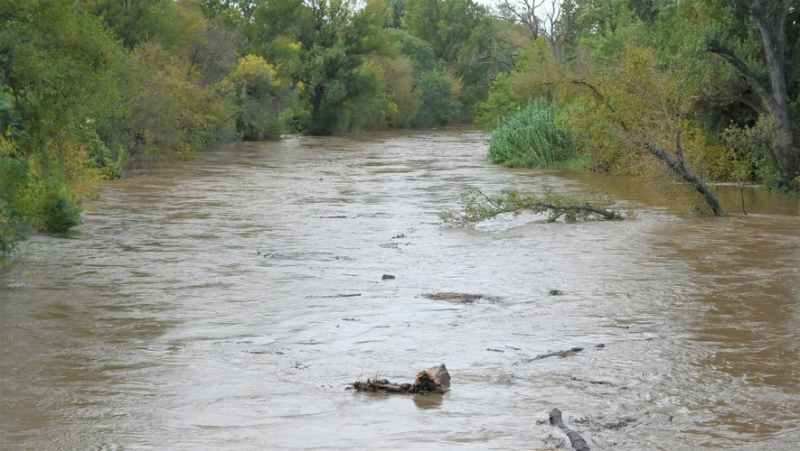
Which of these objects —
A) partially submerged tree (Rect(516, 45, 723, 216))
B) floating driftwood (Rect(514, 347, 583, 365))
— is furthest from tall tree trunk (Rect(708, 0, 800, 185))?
floating driftwood (Rect(514, 347, 583, 365))

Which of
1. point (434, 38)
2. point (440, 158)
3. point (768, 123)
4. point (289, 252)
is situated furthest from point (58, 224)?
→ point (434, 38)

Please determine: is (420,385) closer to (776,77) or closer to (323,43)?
(776,77)

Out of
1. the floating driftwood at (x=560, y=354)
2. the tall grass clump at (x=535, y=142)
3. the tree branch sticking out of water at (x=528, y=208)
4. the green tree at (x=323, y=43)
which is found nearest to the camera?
the floating driftwood at (x=560, y=354)

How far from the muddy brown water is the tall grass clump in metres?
16.7

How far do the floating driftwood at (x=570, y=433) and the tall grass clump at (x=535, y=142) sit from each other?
1247 inches

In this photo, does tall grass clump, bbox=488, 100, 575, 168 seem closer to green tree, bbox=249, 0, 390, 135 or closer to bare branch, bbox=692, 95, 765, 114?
bare branch, bbox=692, 95, 765, 114

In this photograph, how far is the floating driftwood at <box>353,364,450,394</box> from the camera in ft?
31.2

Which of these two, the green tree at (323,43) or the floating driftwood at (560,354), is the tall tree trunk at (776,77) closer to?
the floating driftwood at (560,354)

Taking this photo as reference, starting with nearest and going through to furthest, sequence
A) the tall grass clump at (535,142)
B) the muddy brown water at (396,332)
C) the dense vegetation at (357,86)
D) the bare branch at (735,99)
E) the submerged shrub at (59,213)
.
Result: the muddy brown water at (396,332), the dense vegetation at (357,86), the submerged shrub at (59,213), the bare branch at (735,99), the tall grass clump at (535,142)

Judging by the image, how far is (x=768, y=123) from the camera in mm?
27344

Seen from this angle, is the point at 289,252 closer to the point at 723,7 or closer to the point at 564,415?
the point at 564,415

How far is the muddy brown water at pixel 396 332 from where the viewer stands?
8.64 meters

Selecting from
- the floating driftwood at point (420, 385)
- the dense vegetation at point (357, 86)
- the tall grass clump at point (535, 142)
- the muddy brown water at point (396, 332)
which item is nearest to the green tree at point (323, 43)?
the dense vegetation at point (357, 86)

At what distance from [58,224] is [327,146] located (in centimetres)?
3803
